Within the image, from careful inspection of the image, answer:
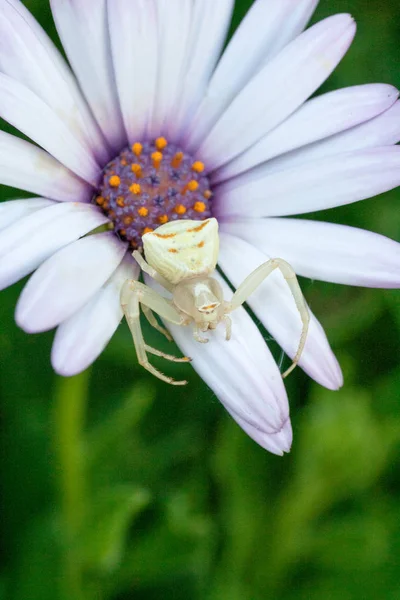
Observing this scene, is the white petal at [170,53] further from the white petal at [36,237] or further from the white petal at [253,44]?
the white petal at [36,237]

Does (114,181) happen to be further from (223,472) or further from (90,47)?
(223,472)

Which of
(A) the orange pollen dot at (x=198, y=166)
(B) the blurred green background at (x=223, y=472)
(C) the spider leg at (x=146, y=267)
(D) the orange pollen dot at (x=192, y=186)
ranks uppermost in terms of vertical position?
(C) the spider leg at (x=146, y=267)

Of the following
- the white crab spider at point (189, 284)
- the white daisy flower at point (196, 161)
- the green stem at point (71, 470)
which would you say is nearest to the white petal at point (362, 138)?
the white daisy flower at point (196, 161)

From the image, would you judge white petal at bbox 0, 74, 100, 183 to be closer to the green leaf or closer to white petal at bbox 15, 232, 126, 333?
white petal at bbox 15, 232, 126, 333

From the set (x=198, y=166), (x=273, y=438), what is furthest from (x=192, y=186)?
(x=273, y=438)

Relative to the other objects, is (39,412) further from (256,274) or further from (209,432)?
(256,274)

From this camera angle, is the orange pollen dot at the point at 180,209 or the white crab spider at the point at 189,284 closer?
the white crab spider at the point at 189,284
